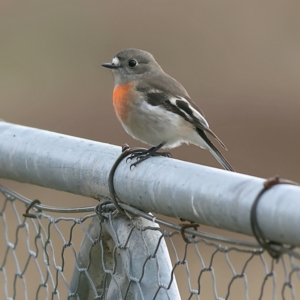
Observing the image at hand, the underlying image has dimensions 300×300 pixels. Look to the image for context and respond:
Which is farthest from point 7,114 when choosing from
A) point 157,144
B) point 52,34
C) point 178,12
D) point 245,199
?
point 245,199

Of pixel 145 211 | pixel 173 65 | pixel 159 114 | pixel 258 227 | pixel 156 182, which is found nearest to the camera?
pixel 258 227

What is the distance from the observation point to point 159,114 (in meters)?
3.79

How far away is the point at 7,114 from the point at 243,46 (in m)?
5.66

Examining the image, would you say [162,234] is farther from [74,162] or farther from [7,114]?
[7,114]

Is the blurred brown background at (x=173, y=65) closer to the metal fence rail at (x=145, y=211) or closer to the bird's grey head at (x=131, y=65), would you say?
the bird's grey head at (x=131, y=65)

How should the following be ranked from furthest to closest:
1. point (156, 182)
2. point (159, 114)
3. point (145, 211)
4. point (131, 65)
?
→ point (131, 65)
point (159, 114)
point (145, 211)
point (156, 182)

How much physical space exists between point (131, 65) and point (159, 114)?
0.60 meters

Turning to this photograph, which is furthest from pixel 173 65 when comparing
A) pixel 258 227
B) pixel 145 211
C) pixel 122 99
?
pixel 258 227

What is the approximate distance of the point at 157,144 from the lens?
3820 mm

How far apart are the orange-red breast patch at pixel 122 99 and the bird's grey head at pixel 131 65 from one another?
0.19 meters

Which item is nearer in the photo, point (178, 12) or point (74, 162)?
point (74, 162)

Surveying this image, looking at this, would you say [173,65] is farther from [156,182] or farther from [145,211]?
[156,182]

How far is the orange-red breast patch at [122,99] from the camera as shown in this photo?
3828mm

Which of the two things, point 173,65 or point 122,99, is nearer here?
point 122,99
